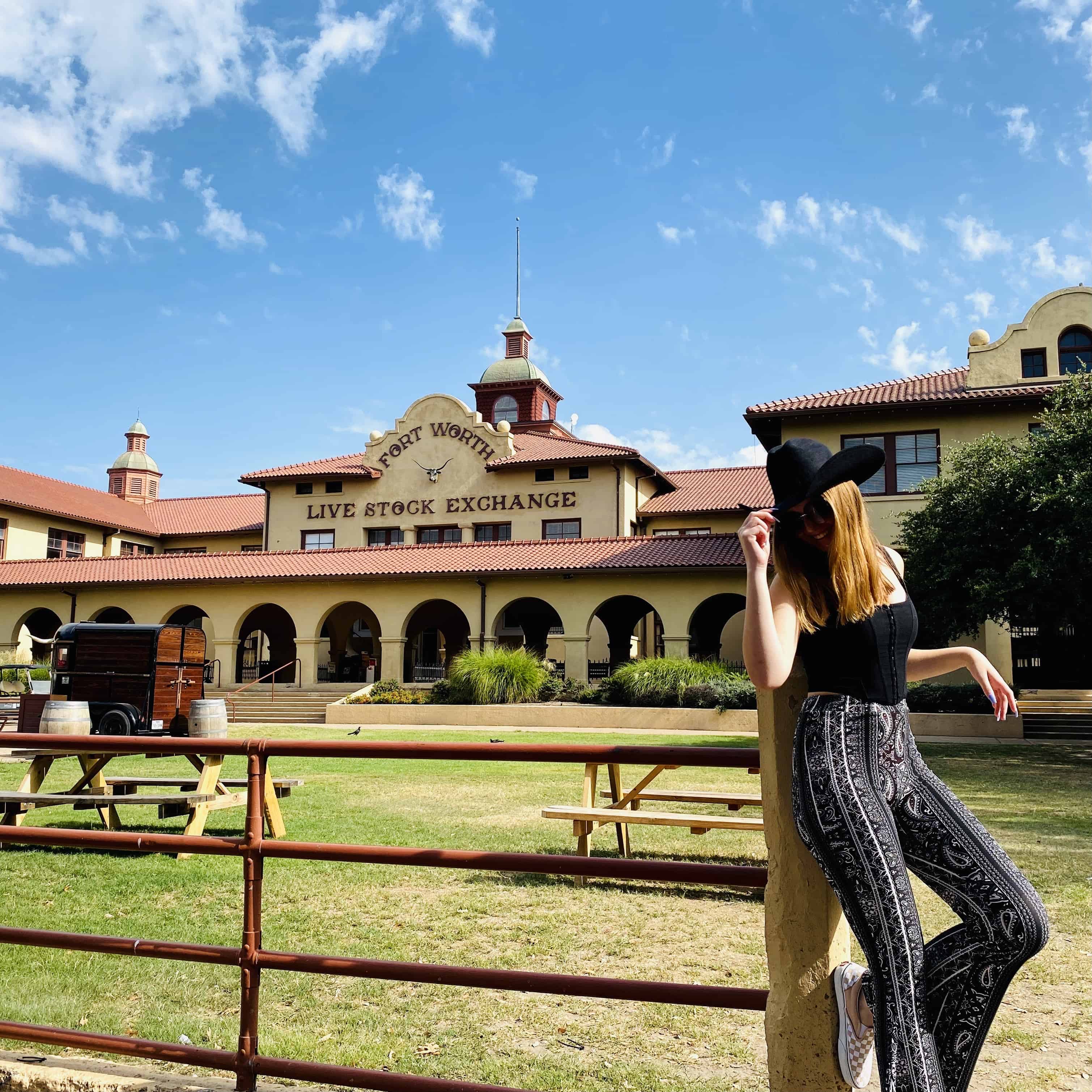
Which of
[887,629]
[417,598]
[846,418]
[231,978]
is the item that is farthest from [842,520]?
[417,598]

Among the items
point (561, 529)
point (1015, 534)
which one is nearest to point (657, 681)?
point (1015, 534)

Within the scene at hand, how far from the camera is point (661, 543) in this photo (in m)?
30.4

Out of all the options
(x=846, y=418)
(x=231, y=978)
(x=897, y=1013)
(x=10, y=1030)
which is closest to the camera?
(x=897, y=1013)

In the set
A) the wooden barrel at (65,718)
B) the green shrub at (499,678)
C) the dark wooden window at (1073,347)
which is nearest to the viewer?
the wooden barrel at (65,718)

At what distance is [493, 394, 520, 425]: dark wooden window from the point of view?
46.1m

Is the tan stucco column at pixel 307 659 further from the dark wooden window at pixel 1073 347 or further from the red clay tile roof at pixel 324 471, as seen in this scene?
the dark wooden window at pixel 1073 347

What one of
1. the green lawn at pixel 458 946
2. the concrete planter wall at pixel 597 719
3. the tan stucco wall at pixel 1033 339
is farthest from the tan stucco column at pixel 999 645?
the green lawn at pixel 458 946

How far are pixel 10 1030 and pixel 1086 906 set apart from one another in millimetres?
6032

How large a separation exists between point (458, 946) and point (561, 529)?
104 ft

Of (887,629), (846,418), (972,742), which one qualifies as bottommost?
(972,742)

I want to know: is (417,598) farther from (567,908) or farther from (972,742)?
(567,908)

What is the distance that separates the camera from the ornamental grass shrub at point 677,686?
78.7ft

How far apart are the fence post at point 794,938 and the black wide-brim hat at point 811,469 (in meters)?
0.48

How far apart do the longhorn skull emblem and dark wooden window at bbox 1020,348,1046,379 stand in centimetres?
2045
